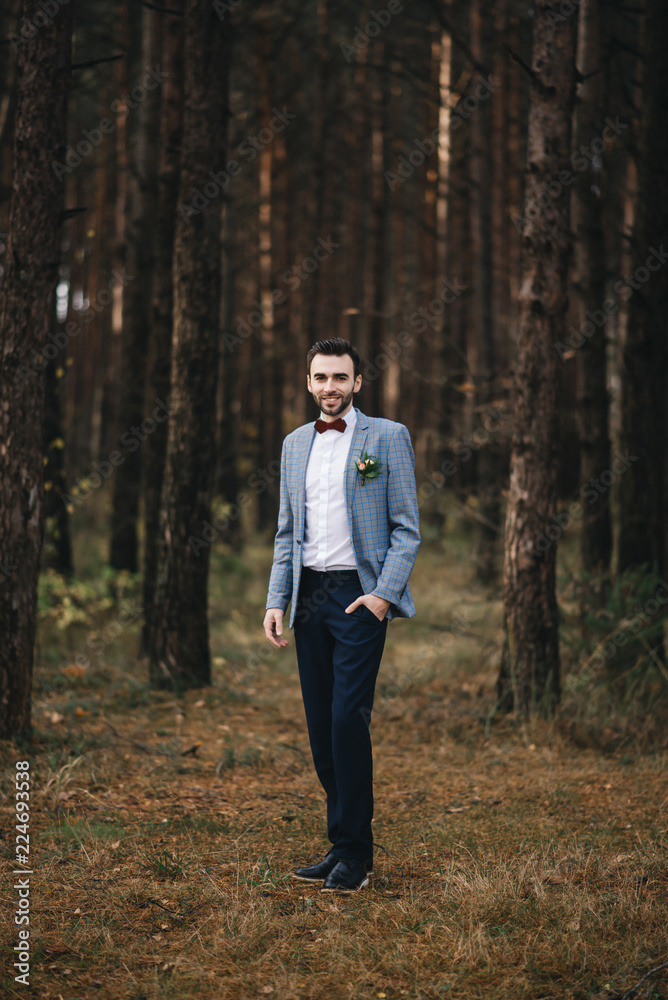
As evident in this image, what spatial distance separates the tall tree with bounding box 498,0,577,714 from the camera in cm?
652

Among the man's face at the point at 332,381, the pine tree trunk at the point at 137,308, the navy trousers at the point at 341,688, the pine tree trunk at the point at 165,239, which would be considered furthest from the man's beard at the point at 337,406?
Answer: the pine tree trunk at the point at 137,308

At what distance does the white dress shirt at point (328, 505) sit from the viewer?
3875mm

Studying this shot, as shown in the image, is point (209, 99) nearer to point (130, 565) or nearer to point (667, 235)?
point (667, 235)

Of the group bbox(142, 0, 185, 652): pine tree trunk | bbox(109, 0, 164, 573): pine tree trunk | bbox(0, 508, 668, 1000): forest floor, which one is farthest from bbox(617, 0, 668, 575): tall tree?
bbox(109, 0, 164, 573): pine tree trunk

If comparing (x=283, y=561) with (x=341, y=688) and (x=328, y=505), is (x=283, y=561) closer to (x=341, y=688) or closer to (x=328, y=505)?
(x=328, y=505)

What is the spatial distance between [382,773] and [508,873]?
2.05 m

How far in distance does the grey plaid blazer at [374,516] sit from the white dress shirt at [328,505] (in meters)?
0.04

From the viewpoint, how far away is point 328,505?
3914 millimetres

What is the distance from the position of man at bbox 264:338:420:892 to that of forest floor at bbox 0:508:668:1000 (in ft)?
1.52

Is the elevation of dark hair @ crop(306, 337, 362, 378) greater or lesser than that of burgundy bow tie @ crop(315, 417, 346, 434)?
greater

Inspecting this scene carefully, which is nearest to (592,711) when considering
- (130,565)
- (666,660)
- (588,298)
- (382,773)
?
(666,660)

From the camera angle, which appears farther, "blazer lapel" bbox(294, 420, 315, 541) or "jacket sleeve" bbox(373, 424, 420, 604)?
"blazer lapel" bbox(294, 420, 315, 541)

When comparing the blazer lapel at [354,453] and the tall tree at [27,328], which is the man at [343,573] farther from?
the tall tree at [27,328]

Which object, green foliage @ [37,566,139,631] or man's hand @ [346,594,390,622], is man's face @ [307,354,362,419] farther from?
green foliage @ [37,566,139,631]
